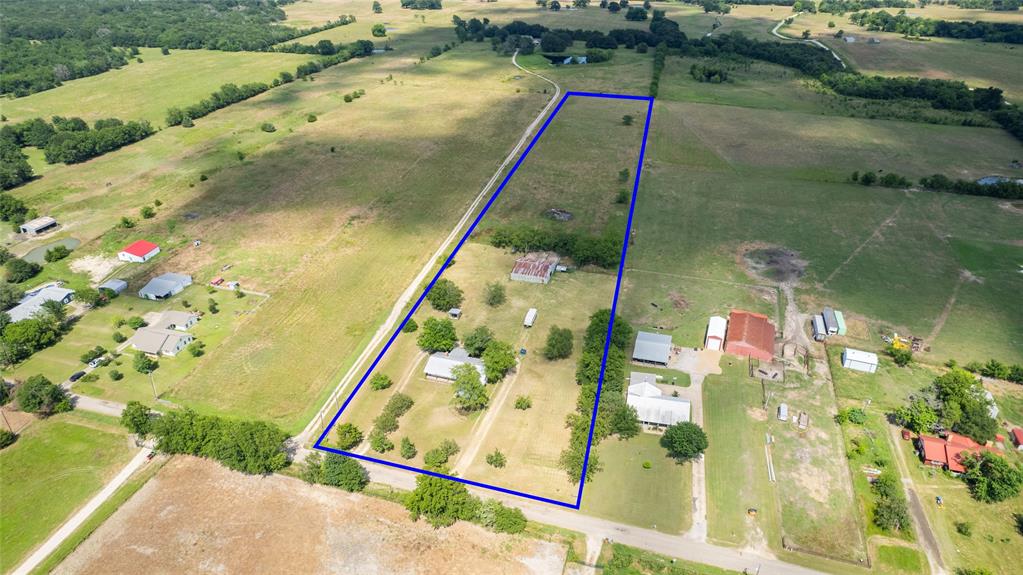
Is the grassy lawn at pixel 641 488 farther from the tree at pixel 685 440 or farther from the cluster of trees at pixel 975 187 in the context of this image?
the cluster of trees at pixel 975 187

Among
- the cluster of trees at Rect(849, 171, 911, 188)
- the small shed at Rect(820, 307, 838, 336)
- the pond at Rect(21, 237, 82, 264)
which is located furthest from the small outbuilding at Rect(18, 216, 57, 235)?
the cluster of trees at Rect(849, 171, 911, 188)

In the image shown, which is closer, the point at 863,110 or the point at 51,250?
the point at 51,250

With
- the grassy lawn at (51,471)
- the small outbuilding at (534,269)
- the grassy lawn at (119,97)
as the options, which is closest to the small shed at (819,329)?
the small outbuilding at (534,269)

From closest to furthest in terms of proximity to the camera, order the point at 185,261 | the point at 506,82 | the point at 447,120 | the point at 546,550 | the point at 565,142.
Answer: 1. the point at 546,550
2. the point at 185,261
3. the point at 565,142
4. the point at 447,120
5. the point at 506,82

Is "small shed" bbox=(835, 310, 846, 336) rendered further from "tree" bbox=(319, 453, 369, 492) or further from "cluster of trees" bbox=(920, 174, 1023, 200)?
"tree" bbox=(319, 453, 369, 492)

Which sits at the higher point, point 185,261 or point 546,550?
point 185,261

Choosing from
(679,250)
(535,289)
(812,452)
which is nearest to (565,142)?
(679,250)

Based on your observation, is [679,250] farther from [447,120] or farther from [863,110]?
[863,110]
